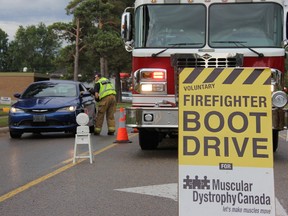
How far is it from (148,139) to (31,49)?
103759 mm

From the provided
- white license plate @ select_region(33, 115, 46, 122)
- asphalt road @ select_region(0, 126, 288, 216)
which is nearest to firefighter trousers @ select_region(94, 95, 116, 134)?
white license plate @ select_region(33, 115, 46, 122)

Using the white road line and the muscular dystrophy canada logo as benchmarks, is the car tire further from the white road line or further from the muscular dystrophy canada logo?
the muscular dystrophy canada logo

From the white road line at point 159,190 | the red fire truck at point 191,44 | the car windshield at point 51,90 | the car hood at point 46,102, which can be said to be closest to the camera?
the white road line at point 159,190

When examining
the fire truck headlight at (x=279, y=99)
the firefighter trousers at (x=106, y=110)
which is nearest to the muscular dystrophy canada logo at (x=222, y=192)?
the fire truck headlight at (x=279, y=99)

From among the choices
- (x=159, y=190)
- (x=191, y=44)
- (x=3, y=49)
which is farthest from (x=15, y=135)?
(x=3, y=49)

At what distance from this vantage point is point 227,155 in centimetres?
443

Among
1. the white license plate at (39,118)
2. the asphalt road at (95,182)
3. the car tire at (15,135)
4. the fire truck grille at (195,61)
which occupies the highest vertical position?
the fire truck grille at (195,61)

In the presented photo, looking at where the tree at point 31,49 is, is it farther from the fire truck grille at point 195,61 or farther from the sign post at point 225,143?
the sign post at point 225,143

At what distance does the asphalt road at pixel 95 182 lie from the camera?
18.7 feet

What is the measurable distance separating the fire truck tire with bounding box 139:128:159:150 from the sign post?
574 cm

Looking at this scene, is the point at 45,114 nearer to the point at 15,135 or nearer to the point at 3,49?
the point at 15,135

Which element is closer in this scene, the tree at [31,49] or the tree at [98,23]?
the tree at [98,23]

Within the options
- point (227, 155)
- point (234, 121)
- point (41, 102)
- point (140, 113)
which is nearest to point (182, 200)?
point (227, 155)

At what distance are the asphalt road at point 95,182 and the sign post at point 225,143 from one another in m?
1.15
